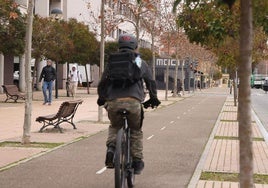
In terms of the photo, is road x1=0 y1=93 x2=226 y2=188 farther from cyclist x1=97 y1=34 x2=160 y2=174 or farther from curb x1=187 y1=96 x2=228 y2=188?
cyclist x1=97 y1=34 x2=160 y2=174

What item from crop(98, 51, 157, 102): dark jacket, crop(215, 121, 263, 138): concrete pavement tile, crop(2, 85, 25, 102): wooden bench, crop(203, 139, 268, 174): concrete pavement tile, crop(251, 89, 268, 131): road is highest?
crop(98, 51, 157, 102): dark jacket

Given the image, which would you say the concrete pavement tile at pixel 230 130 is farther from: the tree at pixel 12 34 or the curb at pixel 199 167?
the tree at pixel 12 34

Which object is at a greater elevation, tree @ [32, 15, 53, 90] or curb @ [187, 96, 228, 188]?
tree @ [32, 15, 53, 90]

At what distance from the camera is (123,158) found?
6328mm

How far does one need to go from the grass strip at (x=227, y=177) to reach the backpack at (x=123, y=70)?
223 centimetres

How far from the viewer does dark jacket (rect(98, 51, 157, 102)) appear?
6.41 m

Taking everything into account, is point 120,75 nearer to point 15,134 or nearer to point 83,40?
point 15,134

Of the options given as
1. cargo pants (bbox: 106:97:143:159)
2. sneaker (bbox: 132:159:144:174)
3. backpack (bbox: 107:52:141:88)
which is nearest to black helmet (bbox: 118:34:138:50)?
backpack (bbox: 107:52:141:88)

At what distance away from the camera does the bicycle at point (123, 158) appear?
6.08 metres

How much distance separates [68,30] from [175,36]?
7.45 metres

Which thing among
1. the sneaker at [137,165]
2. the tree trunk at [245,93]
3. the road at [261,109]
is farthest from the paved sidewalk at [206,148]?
the road at [261,109]

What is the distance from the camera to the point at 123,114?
6375mm

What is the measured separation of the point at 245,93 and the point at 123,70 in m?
1.99

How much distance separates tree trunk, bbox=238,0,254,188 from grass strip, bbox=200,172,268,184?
9.68 feet
